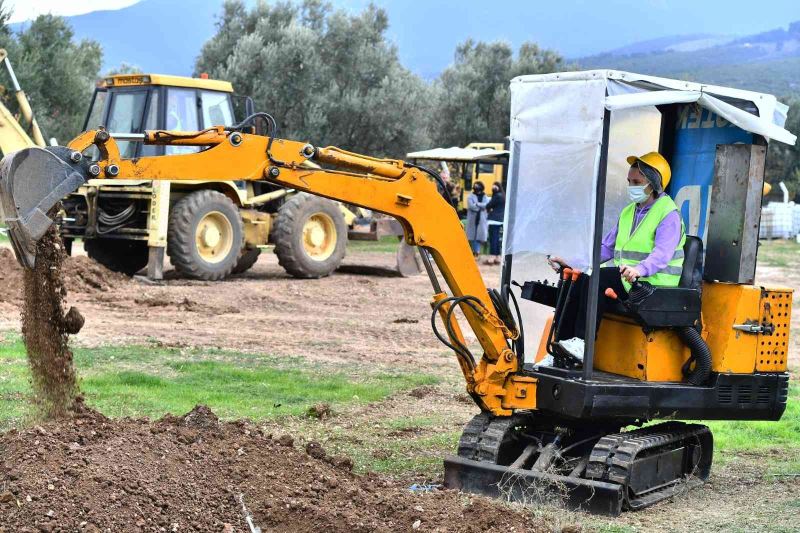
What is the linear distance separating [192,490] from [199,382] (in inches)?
177

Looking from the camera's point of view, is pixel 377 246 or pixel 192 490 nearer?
pixel 192 490

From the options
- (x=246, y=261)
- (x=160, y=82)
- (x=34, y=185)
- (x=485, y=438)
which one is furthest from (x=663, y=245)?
(x=246, y=261)

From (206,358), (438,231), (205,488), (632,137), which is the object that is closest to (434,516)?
(205,488)

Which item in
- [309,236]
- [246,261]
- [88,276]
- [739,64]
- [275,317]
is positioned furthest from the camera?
[739,64]

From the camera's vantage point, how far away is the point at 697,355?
7.53m

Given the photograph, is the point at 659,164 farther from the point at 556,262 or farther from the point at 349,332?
the point at 349,332

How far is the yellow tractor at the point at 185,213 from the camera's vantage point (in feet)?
58.1

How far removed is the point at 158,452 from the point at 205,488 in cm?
46

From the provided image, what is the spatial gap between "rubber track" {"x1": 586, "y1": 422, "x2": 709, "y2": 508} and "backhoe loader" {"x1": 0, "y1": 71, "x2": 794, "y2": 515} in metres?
0.01

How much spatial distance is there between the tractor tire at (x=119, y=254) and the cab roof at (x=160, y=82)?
8.35 feet

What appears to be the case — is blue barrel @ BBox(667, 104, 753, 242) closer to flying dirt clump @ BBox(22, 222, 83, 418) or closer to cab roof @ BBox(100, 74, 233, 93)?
flying dirt clump @ BBox(22, 222, 83, 418)

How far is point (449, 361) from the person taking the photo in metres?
12.8

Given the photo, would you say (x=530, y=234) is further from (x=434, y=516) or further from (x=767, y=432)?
(x=767, y=432)

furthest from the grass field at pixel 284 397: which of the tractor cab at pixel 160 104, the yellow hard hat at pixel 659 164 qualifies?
the tractor cab at pixel 160 104
